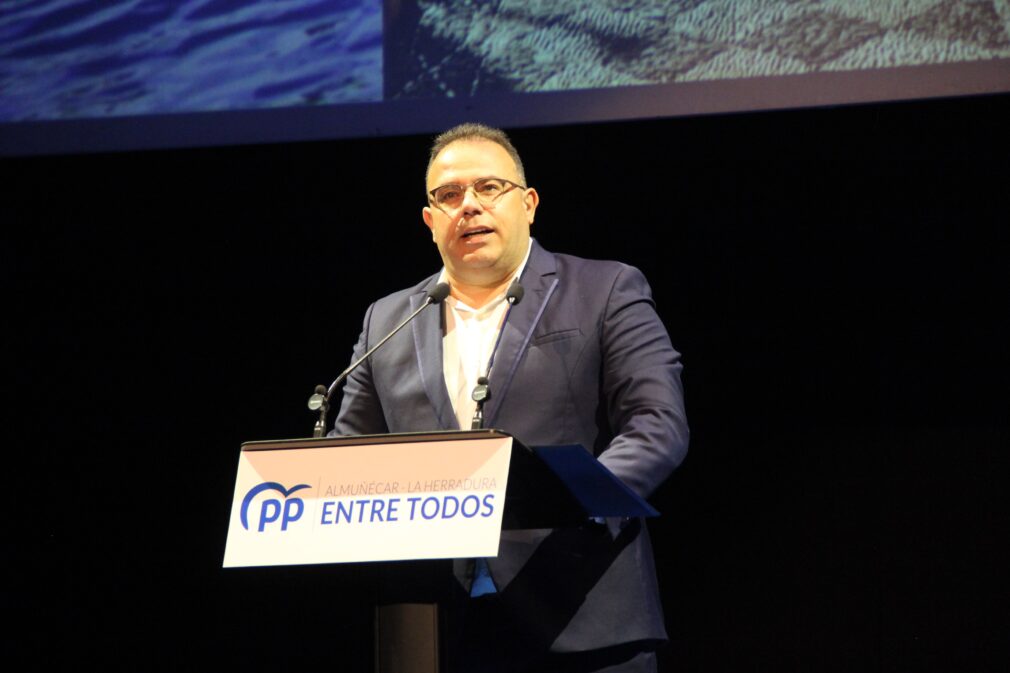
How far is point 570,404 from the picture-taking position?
6.82 feet

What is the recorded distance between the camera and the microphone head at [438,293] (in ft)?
6.59

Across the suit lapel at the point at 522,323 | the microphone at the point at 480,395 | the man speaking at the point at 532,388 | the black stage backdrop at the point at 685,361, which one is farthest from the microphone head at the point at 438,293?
the black stage backdrop at the point at 685,361

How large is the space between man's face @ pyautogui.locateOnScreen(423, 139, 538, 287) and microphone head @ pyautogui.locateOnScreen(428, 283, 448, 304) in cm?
33

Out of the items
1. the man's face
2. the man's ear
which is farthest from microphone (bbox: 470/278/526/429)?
the man's ear

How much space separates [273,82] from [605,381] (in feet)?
5.67

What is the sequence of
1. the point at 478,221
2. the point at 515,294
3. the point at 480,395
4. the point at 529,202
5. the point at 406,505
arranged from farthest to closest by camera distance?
the point at 529,202 → the point at 478,221 → the point at 515,294 → the point at 480,395 → the point at 406,505

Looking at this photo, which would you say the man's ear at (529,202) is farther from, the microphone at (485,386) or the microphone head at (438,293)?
the microphone head at (438,293)

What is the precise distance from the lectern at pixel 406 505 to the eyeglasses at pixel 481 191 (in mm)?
877

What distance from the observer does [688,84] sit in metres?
3.08

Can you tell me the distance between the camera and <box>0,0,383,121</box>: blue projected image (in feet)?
11.0

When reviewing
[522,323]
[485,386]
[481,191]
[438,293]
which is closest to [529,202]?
[481,191]

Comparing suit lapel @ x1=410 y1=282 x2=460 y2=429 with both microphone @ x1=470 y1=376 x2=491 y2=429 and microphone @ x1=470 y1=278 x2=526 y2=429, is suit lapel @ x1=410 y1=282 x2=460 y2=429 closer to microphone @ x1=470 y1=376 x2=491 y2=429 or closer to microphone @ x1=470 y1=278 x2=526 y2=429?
microphone @ x1=470 y1=278 x2=526 y2=429

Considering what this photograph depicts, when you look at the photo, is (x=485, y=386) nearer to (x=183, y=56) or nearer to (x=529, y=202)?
(x=529, y=202)

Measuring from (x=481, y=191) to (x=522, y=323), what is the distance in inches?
14.0
